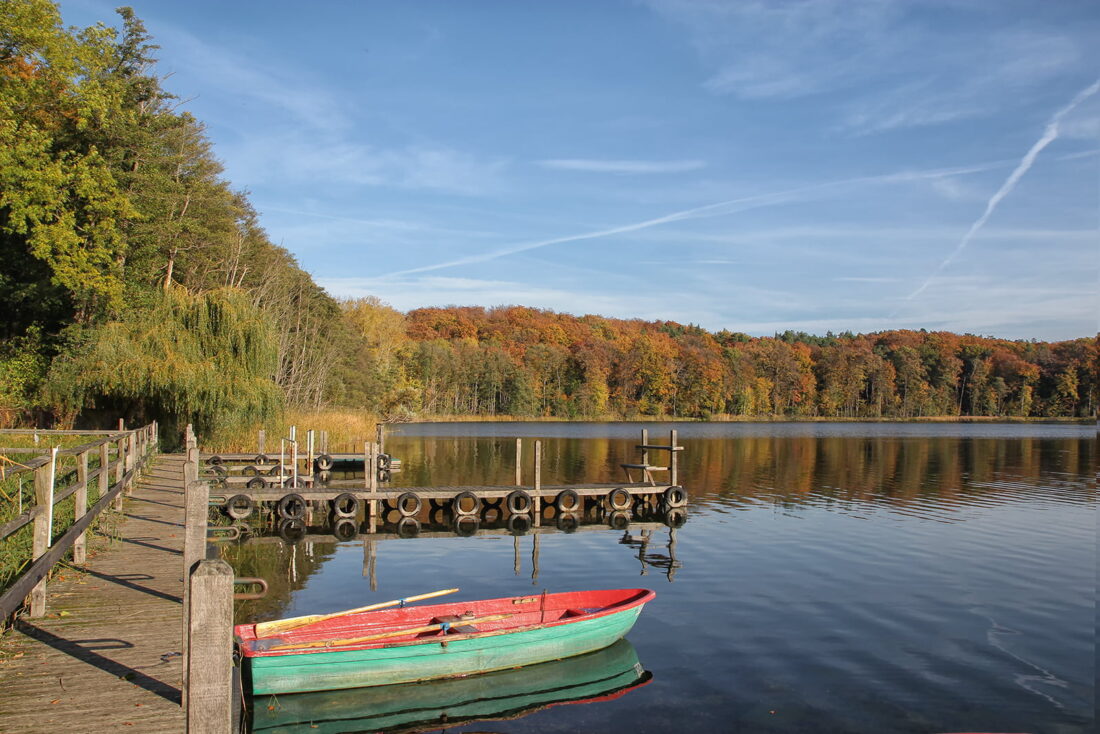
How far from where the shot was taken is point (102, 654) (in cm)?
714

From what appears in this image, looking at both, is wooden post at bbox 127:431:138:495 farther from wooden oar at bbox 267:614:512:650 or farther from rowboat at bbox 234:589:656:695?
wooden oar at bbox 267:614:512:650

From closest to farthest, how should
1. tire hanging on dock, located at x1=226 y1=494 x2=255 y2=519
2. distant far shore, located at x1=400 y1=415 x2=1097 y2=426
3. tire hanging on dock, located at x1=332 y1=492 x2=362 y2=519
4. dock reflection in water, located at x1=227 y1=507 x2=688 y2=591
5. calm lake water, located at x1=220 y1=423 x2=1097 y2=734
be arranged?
calm lake water, located at x1=220 y1=423 x2=1097 y2=734
dock reflection in water, located at x1=227 y1=507 x2=688 y2=591
tire hanging on dock, located at x1=226 y1=494 x2=255 y2=519
tire hanging on dock, located at x1=332 y1=492 x2=362 y2=519
distant far shore, located at x1=400 y1=415 x2=1097 y2=426

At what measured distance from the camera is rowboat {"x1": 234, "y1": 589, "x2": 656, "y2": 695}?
845 cm

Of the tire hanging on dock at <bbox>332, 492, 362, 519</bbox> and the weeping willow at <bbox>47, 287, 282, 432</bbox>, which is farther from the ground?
the weeping willow at <bbox>47, 287, 282, 432</bbox>

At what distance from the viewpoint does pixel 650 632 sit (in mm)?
11914

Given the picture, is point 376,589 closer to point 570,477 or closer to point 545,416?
point 570,477

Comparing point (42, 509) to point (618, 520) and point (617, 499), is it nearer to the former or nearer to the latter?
point (618, 520)

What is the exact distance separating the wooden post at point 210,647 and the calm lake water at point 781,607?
14.3 ft

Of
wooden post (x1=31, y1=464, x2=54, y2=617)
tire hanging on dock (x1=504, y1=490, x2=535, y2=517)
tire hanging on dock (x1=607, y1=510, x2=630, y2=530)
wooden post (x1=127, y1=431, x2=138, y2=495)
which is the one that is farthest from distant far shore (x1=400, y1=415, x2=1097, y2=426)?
→ wooden post (x1=31, y1=464, x2=54, y2=617)

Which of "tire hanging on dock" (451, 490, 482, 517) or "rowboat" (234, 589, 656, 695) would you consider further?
"tire hanging on dock" (451, 490, 482, 517)

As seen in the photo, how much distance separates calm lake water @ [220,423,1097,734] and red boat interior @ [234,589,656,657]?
2.12 ft

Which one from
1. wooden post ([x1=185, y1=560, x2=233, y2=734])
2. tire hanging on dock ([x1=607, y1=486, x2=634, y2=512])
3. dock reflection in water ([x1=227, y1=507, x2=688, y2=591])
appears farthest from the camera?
tire hanging on dock ([x1=607, y1=486, x2=634, y2=512])

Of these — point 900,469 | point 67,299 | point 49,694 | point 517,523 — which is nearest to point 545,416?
point 900,469

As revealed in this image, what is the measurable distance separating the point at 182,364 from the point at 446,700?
2292 centimetres
